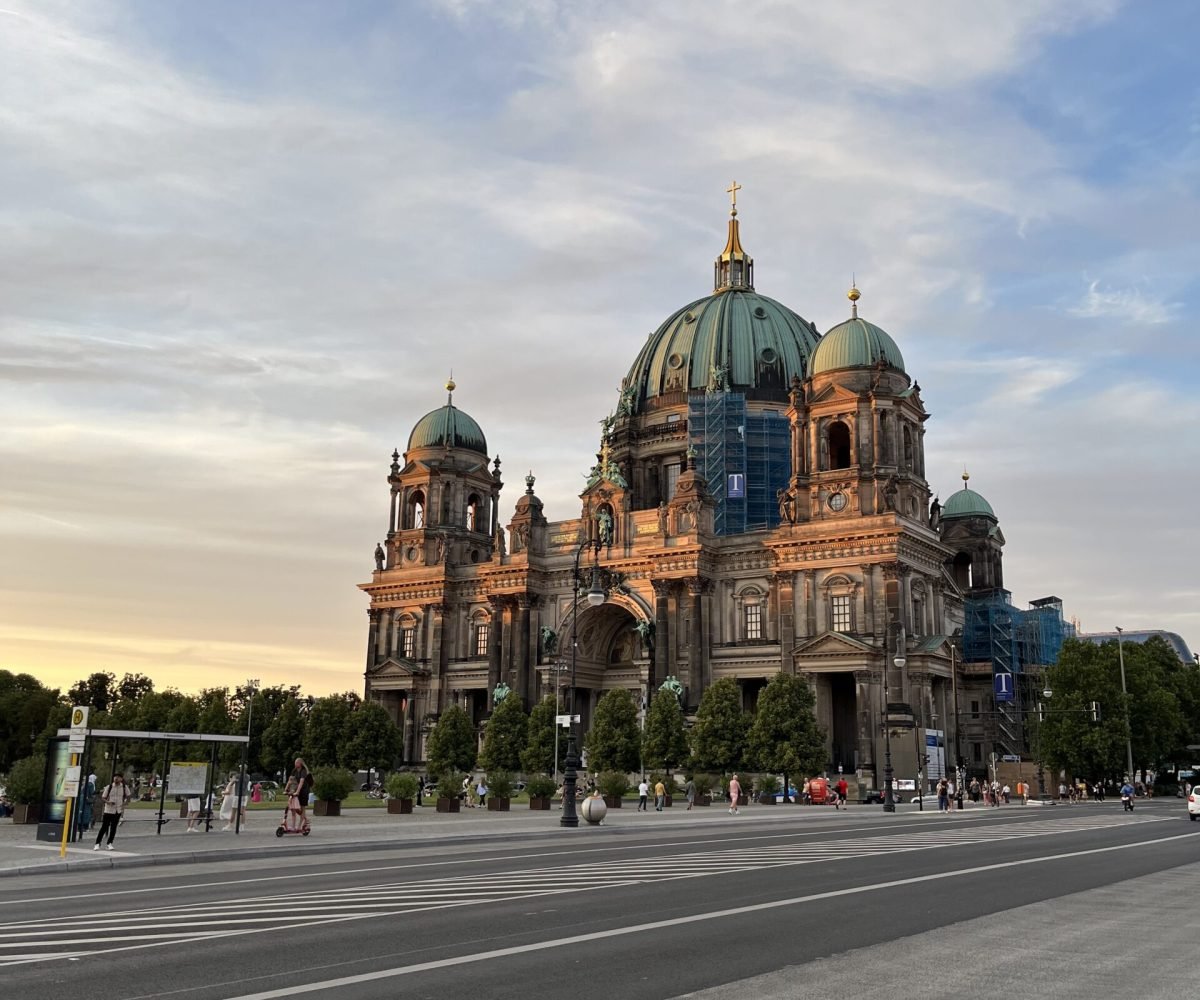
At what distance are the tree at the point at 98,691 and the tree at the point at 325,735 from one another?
67.6m

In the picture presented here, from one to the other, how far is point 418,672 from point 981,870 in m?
77.0

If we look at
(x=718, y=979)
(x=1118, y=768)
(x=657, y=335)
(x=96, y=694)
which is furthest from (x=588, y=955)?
(x=96, y=694)

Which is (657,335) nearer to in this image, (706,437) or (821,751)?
(706,437)

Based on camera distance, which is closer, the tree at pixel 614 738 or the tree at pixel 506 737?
the tree at pixel 614 738

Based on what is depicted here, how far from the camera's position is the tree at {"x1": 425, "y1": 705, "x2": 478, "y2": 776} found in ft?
284

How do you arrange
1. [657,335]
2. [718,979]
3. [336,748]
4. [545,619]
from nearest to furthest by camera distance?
1. [718,979]
2. [336,748]
3. [545,619]
4. [657,335]

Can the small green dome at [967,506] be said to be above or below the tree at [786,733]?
above

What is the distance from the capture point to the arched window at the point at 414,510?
339 feet

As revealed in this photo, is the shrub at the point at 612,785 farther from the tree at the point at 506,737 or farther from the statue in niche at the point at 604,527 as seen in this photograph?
the statue in niche at the point at 604,527

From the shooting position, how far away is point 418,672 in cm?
9612

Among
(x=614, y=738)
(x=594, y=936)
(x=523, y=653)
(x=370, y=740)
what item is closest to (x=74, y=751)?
(x=594, y=936)

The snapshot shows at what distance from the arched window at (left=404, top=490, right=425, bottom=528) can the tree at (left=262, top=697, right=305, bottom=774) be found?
20.2 m

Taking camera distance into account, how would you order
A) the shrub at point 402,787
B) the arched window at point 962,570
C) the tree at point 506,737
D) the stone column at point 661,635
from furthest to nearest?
the arched window at point 962,570 → the stone column at point 661,635 → the tree at point 506,737 → the shrub at point 402,787

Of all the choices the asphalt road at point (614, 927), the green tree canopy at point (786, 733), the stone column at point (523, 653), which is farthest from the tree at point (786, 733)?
the asphalt road at point (614, 927)
